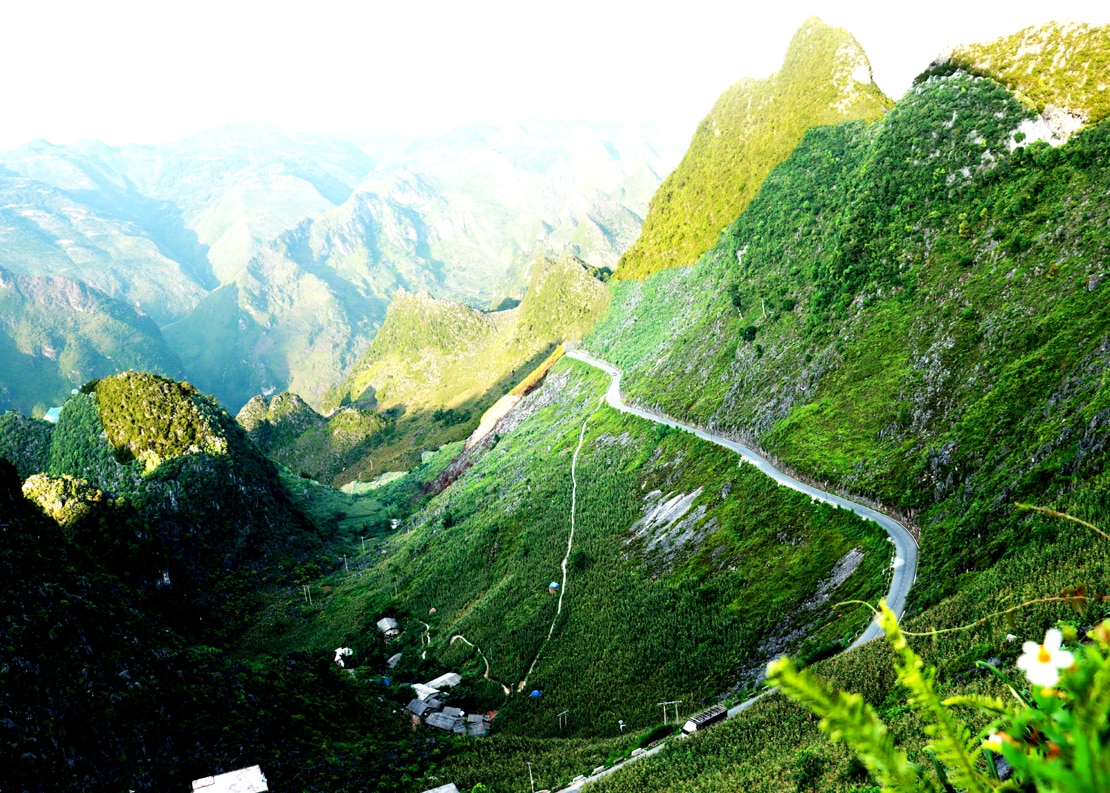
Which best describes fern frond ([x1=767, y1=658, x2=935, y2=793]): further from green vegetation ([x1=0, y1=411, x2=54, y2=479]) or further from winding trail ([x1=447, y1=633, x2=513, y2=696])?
green vegetation ([x1=0, y1=411, x2=54, y2=479])

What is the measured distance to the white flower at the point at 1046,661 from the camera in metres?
2.64

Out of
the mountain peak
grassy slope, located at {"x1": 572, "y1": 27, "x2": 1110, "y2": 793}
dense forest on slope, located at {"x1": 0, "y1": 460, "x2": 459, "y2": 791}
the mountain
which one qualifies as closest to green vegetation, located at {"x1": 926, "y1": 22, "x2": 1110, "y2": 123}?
the mountain peak

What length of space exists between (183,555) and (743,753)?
8620cm

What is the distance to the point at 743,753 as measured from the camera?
29.7 m

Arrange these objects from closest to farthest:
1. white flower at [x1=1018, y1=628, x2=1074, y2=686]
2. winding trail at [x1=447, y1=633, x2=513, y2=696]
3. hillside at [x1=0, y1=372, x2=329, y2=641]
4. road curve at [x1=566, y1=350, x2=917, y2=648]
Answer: white flower at [x1=1018, y1=628, x2=1074, y2=686], road curve at [x1=566, y1=350, x2=917, y2=648], winding trail at [x1=447, y1=633, x2=513, y2=696], hillside at [x1=0, y1=372, x2=329, y2=641]

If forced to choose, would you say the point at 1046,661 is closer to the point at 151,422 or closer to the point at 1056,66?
the point at 1056,66

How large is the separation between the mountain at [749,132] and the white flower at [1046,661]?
125423 millimetres

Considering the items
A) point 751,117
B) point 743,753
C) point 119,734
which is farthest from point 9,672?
point 751,117

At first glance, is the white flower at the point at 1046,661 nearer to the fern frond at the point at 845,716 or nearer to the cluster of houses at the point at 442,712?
the fern frond at the point at 845,716

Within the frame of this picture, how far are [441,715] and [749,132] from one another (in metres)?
132

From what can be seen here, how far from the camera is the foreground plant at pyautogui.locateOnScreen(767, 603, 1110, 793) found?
229 centimetres

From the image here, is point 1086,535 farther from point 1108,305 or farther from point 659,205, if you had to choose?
point 659,205

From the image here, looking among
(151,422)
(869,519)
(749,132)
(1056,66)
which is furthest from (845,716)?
(749,132)

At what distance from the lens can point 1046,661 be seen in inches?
113
